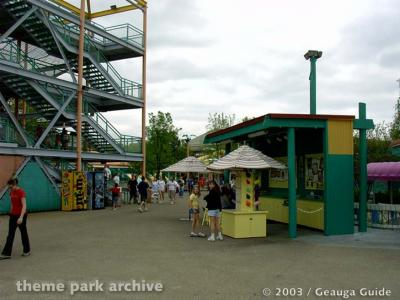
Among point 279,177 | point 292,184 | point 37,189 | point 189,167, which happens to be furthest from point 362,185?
point 37,189

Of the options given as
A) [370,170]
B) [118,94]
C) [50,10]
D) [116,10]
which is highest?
[116,10]

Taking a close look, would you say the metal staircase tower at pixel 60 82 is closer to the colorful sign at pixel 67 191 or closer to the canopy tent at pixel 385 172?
the colorful sign at pixel 67 191

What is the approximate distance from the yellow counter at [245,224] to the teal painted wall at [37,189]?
1220cm

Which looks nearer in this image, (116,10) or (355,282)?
(355,282)

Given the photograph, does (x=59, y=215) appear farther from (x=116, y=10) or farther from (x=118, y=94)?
(x=116, y=10)

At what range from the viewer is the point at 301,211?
15.7m

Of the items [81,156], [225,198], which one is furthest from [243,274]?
[81,156]

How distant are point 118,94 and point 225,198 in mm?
13752

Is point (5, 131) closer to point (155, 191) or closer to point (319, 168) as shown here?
point (155, 191)

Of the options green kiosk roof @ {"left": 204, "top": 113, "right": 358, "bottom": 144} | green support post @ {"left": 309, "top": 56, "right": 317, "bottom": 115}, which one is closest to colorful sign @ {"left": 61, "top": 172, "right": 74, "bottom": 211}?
green kiosk roof @ {"left": 204, "top": 113, "right": 358, "bottom": 144}

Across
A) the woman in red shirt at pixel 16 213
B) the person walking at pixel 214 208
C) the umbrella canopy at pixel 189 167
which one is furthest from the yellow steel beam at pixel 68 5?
the woman in red shirt at pixel 16 213

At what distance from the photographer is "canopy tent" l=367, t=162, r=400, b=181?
2019cm

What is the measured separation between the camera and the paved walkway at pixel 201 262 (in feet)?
25.3

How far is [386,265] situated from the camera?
9.48 meters
